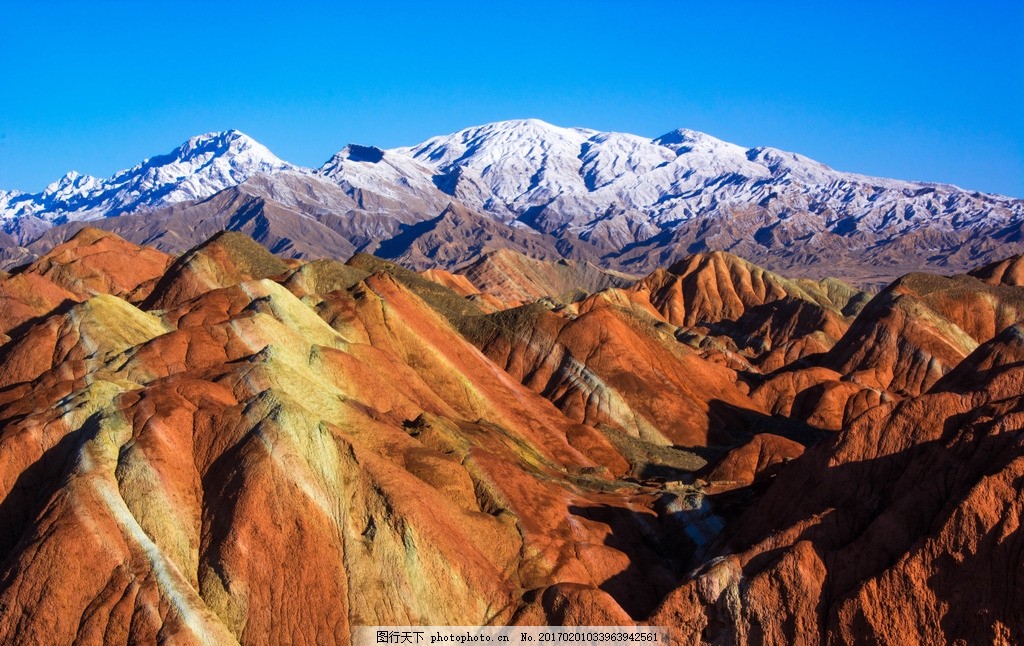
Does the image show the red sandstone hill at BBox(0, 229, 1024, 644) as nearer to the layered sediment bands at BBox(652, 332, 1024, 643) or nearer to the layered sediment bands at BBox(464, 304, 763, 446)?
the layered sediment bands at BBox(652, 332, 1024, 643)

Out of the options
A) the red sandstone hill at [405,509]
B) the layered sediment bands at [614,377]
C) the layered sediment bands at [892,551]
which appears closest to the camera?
the layered sediment bands at [892,551]

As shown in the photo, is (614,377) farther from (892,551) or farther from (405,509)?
(892,551)

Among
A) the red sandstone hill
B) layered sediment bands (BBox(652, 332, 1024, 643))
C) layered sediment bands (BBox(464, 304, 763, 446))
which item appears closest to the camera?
layered sediment bands (BBox(652, 332, 1024, 643))

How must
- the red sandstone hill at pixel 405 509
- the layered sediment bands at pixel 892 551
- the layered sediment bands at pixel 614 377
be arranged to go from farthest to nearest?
the layered sediment bands at pixel 614 377, the red sandstone hill at pixel 405 509, the layered sediment bands at pixel 892 551

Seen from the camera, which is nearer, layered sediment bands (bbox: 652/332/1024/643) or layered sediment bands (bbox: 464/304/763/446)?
layered sediment bands (bbox: 652/332/1024/643)

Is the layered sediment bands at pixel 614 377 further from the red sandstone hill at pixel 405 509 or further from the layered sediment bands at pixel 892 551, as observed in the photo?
the layered sediment bands at pixel 892 551

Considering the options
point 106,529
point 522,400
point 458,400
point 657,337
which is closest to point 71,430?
point 106,529

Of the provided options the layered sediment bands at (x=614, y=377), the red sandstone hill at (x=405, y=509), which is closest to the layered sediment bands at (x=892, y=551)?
the red sandstone hill at (x=405, y=509)

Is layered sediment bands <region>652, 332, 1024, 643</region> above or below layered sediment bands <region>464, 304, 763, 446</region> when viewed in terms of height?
below

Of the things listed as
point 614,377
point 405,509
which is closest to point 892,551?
point 405,509

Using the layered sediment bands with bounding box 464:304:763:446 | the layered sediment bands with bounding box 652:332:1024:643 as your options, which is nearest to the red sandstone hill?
the layered sediment bands with bounding box 652:332:1024:643

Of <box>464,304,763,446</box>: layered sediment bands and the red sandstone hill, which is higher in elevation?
<box>464,304,763,446</box>: layered sediment bands

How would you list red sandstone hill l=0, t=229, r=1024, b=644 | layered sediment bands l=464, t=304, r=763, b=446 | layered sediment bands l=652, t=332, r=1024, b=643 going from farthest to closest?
layered sediment bands l=464, t=304, r=763, b=446
red sandstone hill l=0, t=229, r=1024, b=644
layered sediment bands l=652, t=332, r=1024, b=643

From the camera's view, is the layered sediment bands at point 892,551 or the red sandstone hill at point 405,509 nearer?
the layered sediment bands at point 892,551
